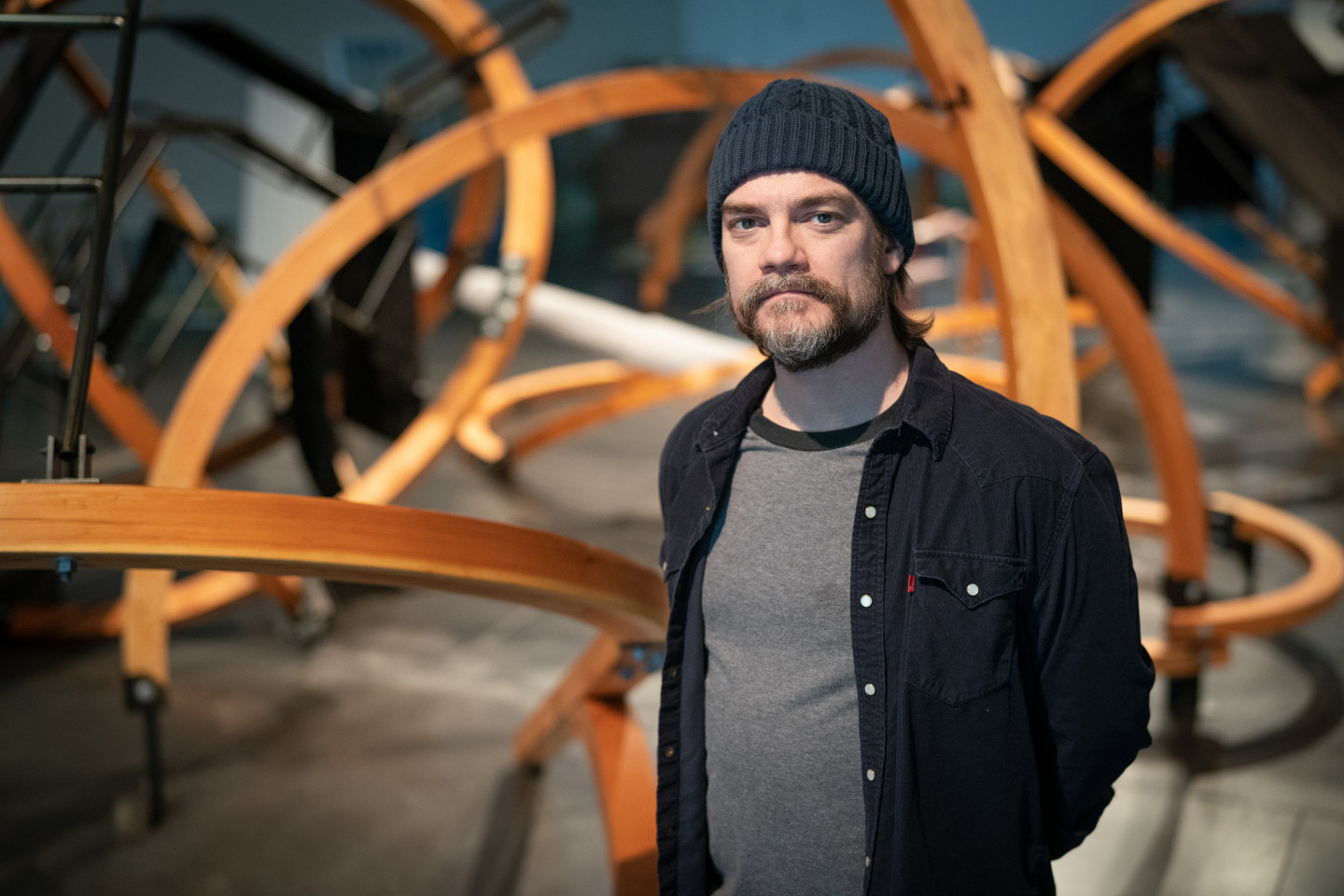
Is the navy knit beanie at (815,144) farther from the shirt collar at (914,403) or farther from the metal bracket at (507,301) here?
the metal bracket at (507,301)

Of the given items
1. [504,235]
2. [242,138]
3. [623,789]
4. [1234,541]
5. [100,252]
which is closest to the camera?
[100,252]

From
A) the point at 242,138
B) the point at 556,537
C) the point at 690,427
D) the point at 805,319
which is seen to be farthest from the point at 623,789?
the point at 242,138

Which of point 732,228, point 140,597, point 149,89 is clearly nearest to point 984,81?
point 732,228

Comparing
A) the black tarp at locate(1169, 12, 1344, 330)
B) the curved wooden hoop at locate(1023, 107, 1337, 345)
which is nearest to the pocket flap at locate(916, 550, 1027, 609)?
the curved wooden hoop at locate(1023, 107, 1337, 345)

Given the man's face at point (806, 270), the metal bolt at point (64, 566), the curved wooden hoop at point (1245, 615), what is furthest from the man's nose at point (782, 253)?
the curved wooden hoop at point (1245, 615)

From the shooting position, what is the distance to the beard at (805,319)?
1613 millimetres

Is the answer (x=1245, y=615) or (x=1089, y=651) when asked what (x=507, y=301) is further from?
(x=1089, y=651)

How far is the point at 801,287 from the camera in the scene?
1615 millimetres

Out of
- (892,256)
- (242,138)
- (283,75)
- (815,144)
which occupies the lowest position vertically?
(892,256)

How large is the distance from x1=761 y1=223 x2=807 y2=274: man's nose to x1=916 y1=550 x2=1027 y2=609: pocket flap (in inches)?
18.2

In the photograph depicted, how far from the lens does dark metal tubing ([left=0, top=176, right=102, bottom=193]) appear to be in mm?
2059

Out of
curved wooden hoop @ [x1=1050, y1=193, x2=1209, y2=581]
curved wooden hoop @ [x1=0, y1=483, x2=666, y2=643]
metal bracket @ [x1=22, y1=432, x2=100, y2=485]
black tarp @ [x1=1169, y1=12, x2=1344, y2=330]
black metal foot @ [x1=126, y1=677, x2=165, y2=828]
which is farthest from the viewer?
black tarp @ [x1=1169, y1=12, x2=1344, y2=330]

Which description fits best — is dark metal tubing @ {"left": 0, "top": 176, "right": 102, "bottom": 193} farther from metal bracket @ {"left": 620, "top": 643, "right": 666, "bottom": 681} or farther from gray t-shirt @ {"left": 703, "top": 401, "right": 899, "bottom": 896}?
metal bracket @ {"left": 620, "top": 643, "right": 666, "bottom": 681}

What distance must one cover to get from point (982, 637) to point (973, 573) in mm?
93
